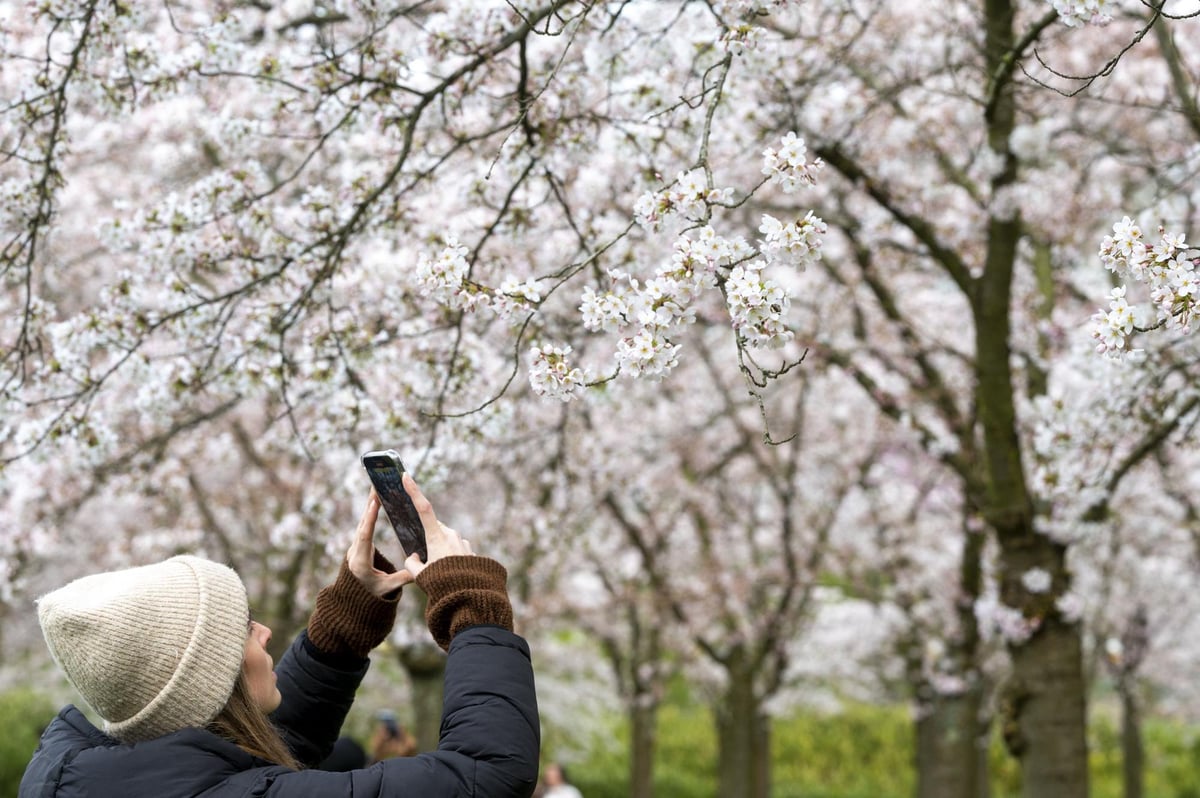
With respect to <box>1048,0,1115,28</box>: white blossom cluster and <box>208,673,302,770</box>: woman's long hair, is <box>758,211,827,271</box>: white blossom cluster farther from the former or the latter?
<box>208,673,302,770</box>: woman's long hair

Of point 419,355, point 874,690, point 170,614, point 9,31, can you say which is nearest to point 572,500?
point 419,355

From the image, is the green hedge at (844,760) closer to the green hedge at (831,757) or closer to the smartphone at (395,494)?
the green hedge at (831,757)

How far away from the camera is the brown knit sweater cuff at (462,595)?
1605 millimetres

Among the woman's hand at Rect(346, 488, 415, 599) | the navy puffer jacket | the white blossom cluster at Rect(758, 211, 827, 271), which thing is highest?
the white blossom cluster at Rect(758, 211, 827, 271)

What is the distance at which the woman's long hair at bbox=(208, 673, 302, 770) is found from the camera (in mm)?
1575

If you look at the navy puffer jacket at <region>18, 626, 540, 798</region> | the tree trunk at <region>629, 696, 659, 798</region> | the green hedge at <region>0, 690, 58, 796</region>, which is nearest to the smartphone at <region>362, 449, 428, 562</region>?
the navy puffer jacket at <region>18, 626, 540, 798</region>

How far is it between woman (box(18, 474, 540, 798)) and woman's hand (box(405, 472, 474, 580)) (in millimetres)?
13

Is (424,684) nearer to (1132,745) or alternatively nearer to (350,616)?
(350,616)

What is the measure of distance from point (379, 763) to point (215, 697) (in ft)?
0.81

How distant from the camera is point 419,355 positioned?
3.85m

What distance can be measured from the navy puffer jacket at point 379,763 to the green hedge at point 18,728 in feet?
28.5

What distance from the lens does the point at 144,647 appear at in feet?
4.88

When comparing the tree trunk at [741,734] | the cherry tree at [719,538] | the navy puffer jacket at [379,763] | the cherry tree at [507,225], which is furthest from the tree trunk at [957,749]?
the navy puffer jacket at [379,763]

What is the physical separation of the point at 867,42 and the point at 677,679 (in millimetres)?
14883
